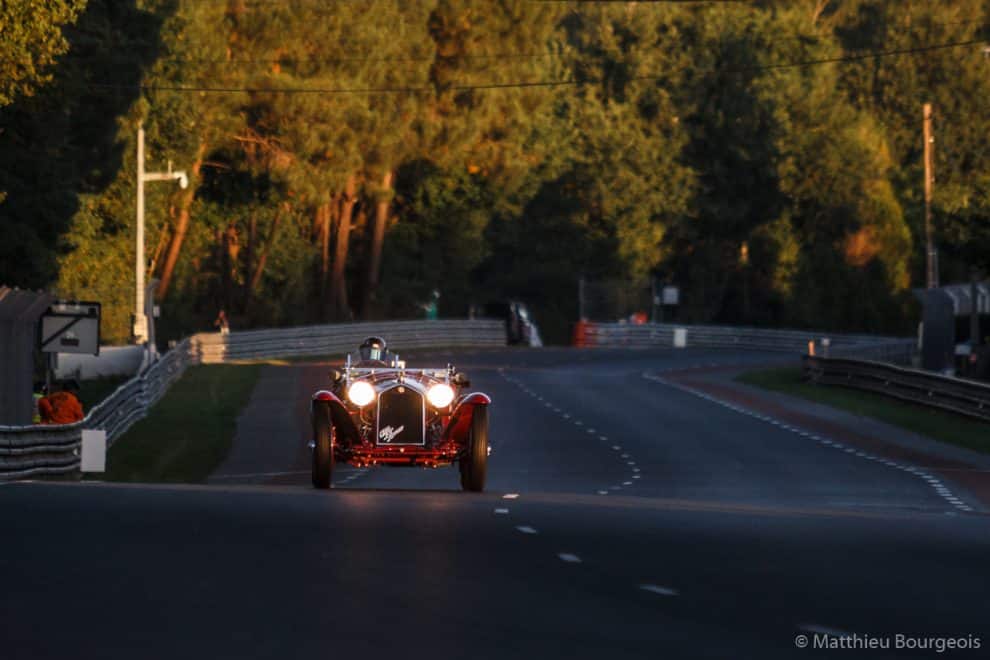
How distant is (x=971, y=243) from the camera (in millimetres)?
48906

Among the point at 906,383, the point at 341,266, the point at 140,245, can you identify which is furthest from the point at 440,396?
the point at 341,266

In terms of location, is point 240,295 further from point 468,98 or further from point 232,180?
point 468,98

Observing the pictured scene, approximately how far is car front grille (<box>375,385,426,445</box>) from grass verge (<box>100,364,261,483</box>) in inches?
272

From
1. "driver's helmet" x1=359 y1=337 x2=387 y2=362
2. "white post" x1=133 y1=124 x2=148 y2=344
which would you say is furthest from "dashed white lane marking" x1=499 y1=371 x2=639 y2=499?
"white post" x1=133 y1=124 x2=148 y2=344

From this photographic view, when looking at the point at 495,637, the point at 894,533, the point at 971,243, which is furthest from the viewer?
the point at 971,243

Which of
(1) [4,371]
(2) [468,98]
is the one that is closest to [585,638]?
(1) [4,371]

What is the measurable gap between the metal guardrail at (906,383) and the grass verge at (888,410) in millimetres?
186

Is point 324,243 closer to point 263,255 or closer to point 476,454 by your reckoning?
point 263,255

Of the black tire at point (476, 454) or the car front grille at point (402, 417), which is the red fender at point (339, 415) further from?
the black tire at point (476, 454)

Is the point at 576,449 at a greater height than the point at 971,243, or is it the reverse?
the point at 971,243

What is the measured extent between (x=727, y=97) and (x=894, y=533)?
3112 inches

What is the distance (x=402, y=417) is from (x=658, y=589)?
9.74m

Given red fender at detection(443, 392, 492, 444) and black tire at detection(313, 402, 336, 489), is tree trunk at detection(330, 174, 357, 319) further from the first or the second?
red fender at detection(443, 392, 492, 444)

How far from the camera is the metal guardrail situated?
133ft
